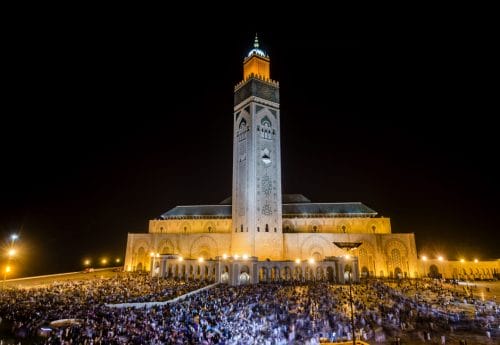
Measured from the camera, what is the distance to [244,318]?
17156 millimetres

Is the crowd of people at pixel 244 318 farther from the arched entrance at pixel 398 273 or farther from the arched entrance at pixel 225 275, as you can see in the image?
the arched entrance at pixel 398 273

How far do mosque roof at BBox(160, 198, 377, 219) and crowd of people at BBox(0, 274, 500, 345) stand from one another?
79.2 feet

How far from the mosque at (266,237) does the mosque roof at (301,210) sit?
6.9 inches

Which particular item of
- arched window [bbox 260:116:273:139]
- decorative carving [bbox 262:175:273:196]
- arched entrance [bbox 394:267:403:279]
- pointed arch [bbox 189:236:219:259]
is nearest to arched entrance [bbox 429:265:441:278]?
arched entrance [bbox 394:267:403:279]

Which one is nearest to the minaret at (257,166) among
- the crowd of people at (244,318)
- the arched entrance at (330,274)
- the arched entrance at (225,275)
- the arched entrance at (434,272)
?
the arched entrance at (225,275)

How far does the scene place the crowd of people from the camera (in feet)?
46.0

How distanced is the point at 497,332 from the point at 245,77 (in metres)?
40.5

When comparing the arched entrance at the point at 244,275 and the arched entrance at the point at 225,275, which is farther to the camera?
the arched entrance at the point at 225,275

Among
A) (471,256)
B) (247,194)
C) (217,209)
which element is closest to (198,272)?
(247,194)

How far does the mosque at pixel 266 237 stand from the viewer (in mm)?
36875

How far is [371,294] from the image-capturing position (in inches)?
1044

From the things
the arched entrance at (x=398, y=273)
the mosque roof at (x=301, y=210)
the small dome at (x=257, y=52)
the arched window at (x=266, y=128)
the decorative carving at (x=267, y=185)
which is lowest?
the arched entrance at (x=398, y=273)

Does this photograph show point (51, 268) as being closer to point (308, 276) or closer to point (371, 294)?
point (308, 276)

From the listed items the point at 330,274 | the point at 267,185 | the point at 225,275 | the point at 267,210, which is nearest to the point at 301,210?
the point at 267,210
